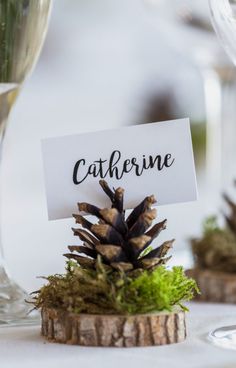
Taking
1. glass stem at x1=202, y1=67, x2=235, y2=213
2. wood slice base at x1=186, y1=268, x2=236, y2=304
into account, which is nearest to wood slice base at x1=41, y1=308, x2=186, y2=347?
wood slice base at x1=186, y1=268, x2=236, y2=304

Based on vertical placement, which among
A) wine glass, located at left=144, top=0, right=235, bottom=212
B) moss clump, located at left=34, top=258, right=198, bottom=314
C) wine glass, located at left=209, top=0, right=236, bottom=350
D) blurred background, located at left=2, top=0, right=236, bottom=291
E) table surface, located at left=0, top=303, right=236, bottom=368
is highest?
blurred background, located at left=2, top=0, right=236, bottom=291

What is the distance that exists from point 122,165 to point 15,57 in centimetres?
11

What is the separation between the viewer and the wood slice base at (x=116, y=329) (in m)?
0.43

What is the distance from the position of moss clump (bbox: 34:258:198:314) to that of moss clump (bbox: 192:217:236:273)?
A: 25 centimetres

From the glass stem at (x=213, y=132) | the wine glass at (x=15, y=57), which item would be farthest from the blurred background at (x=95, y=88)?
the wine glass at (x=15, y=57)

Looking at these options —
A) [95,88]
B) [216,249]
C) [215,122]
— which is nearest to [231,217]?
[216,249]

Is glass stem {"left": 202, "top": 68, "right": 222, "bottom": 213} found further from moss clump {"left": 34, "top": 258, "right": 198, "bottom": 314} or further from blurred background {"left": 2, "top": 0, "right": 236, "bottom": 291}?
moss clump {"left": 34, "top": 258, "right": 198, "bottom": 314}

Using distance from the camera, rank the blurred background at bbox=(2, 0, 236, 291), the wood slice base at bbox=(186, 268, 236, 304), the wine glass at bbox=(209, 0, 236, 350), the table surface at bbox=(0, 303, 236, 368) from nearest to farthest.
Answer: the table surface at bbox=(0, 303, 236, 368), the wine glass at bbox=(209, 0, 236, 350), the wood slice base at bbox=(186, 268, 236, 304), the blurred background at bbox=(2, 0, 236, 291)

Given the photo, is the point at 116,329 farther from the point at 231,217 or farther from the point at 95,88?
the point at 95,88

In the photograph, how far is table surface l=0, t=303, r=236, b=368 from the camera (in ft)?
1.30

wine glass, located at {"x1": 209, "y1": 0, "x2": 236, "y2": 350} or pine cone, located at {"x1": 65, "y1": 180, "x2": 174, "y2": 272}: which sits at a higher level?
wine glass, located at {"x1": 209, "y1": 0, "x2": 236, "y2": 350}

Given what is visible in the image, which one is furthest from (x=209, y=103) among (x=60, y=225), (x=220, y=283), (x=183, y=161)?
(x=183, y=161)

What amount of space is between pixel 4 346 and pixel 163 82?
2263 mm

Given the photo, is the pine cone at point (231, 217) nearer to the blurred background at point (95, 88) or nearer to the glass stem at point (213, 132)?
the glass stem at point (213, 132)
